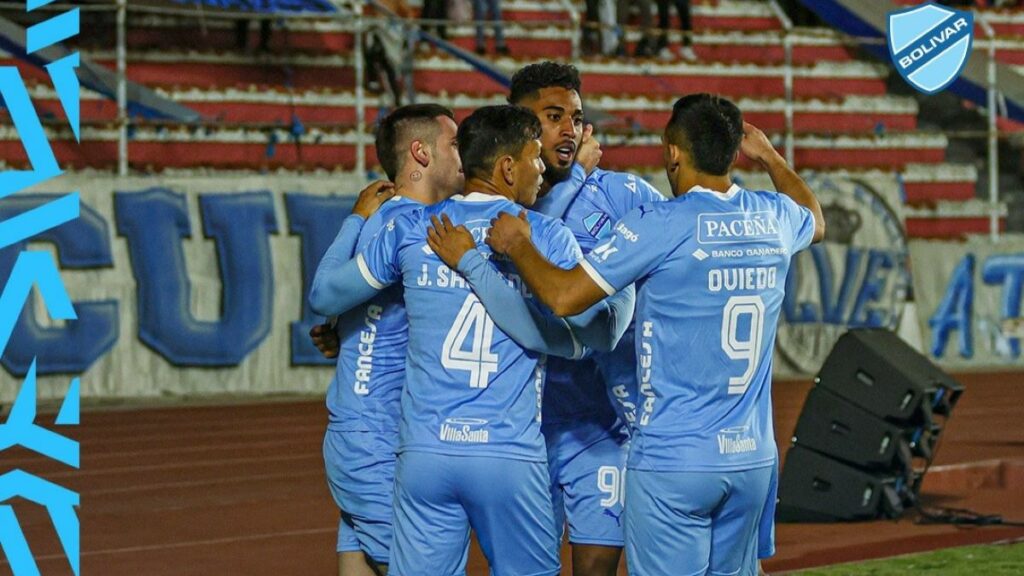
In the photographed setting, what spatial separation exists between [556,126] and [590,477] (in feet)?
4.18

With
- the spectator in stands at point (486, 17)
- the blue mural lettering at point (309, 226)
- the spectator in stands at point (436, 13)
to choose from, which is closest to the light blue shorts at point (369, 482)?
the blue mural lettering at point (309, 226)

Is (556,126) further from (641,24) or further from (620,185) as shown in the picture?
(641,24)

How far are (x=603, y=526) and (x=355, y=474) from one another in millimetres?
901

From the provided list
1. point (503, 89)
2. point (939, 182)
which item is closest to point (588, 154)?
point (503, 89)

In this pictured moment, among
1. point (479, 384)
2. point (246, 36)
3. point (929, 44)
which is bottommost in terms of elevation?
point (479, 384)

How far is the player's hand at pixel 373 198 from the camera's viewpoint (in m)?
6.26

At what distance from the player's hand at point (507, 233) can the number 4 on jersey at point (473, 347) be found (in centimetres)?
20

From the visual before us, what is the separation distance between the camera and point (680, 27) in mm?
23500

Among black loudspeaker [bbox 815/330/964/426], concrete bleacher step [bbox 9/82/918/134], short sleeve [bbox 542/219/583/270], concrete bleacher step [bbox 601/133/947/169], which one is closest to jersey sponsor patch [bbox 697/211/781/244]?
short sleeve [bbox 542/219/583/270]

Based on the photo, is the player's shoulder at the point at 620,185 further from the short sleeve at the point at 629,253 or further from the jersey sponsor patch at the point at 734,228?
the short sleeve at the point at 629,253

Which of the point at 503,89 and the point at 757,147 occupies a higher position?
the point at 757,147

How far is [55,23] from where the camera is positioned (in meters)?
18.0

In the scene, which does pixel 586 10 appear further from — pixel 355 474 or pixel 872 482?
pixel 355 474

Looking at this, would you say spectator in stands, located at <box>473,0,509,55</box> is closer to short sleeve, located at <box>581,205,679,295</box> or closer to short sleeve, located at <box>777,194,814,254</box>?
short sleeve, located at <box>777,194,814,254</box>
